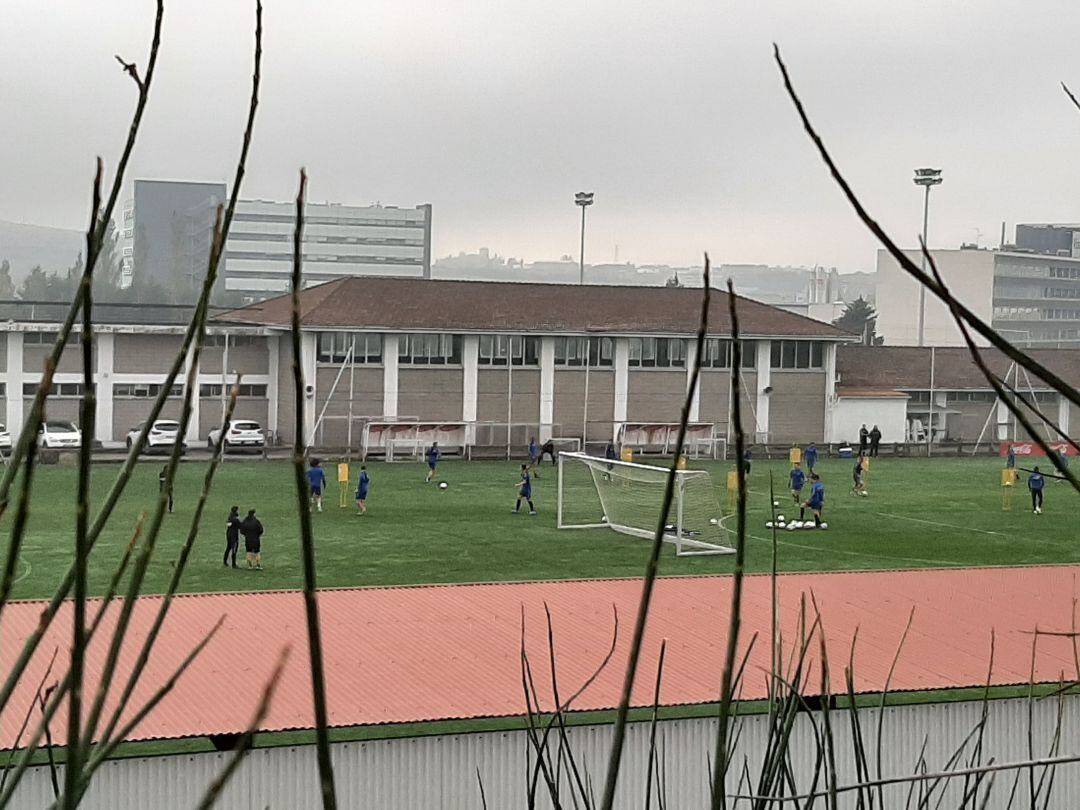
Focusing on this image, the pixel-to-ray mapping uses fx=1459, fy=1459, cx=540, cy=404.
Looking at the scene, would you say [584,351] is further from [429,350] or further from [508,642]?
[508,642]

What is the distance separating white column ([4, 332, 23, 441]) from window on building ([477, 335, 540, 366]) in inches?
582

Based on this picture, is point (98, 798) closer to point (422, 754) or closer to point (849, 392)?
point (422, 754)

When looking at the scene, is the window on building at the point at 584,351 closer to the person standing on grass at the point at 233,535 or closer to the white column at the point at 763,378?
the white column at the point at 763,378

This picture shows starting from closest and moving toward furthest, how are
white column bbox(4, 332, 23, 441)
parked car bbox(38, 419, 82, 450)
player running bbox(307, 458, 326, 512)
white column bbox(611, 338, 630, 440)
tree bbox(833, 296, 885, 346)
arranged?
player running bbox(307, 458, 326, 512)
parked car bbox(38, 419, 82, 450)
white column bbox(4, 332, 23, 441)
white column bbox(611, 338, 630, 440)
tree bbox(833, 296, 885, 346)

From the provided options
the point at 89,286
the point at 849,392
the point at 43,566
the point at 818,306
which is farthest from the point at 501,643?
the point at 818,306

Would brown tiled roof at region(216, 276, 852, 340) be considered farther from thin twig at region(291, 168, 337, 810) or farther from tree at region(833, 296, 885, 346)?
tree at region(833, 296, 885, 346)

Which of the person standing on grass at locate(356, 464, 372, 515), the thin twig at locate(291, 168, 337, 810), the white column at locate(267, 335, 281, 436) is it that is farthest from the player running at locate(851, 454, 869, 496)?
the thin twig at locate(291, 168, 337, 810)

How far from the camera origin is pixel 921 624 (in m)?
15.4

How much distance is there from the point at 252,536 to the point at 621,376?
2924 centimetres

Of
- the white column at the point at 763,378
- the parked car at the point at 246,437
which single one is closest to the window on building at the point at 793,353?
the white column at the point at 763,378

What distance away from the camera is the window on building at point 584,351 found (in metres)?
50.9

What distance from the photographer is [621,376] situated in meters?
51.3

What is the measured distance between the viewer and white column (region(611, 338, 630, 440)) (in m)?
51.1

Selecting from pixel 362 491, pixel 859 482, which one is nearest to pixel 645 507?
pixel 362 491
